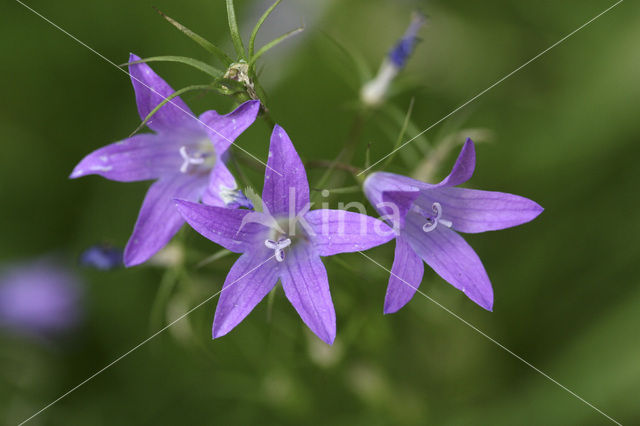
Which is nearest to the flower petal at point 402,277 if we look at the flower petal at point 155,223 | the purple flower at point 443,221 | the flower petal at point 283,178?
the purple flower at point 443,221

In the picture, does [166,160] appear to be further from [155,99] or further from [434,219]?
[434,219]

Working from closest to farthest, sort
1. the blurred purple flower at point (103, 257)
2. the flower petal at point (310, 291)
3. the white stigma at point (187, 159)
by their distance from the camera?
the flower petal at point (310, 291), the white stigma at point (187, 159), the blurred purple flower at point (103, 257)

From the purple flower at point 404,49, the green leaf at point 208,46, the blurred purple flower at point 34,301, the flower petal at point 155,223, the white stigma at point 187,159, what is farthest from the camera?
the blurred purple flower at point 34,301

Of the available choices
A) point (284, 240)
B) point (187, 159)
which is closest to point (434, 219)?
point (284, 240)

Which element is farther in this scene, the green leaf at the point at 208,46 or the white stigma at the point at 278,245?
the white stigma at the point at 278,245

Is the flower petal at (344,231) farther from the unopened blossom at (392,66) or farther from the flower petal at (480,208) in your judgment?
the unopened blossom at (392,66)

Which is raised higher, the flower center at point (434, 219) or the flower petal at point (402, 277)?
the flower center at point (434, 219)

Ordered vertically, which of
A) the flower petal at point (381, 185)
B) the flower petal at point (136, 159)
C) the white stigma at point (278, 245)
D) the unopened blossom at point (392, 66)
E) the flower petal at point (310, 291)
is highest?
the unopened blossom at point (392, 66)
